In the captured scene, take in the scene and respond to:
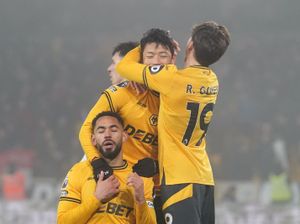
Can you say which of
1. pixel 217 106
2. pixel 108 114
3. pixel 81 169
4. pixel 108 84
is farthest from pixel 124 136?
pixel 108 84

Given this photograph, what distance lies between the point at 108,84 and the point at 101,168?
310 inches

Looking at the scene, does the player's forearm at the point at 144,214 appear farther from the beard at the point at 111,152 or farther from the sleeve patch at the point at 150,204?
the beard at the point at 111,152

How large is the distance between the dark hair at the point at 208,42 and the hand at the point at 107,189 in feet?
2.42

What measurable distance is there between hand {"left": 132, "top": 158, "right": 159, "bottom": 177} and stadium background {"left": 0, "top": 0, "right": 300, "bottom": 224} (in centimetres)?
696

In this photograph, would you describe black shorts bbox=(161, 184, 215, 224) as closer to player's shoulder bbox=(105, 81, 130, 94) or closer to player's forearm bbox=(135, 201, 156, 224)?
player's forearm bbox=(135, 201, 156, 224)

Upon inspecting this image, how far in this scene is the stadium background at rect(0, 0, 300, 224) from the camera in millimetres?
10273

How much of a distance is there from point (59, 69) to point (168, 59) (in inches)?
322

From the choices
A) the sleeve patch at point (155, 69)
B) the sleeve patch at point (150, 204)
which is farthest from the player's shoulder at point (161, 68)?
the sleeve patch at point (150, 204)

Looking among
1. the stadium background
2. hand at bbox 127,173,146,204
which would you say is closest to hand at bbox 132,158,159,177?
hand at bbox 127,173,146,204

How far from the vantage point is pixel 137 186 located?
2.95m

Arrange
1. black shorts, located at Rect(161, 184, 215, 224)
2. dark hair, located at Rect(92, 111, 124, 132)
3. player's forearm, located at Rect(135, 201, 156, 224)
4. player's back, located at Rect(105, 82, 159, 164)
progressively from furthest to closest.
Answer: player's back, located at Rect(105, 82, 159, 164)
dark hair, located at Rect(92, 111, 124, 132)
black shorts, located at Rect(161, 184, 215, 224)
player's forearm, located at Rect(135, 201, 156, 224)

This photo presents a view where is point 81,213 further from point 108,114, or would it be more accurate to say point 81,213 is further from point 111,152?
point 108,114

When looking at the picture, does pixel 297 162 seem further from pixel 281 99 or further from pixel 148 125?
pixel 148 125

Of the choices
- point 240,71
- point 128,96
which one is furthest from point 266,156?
point 128,96
